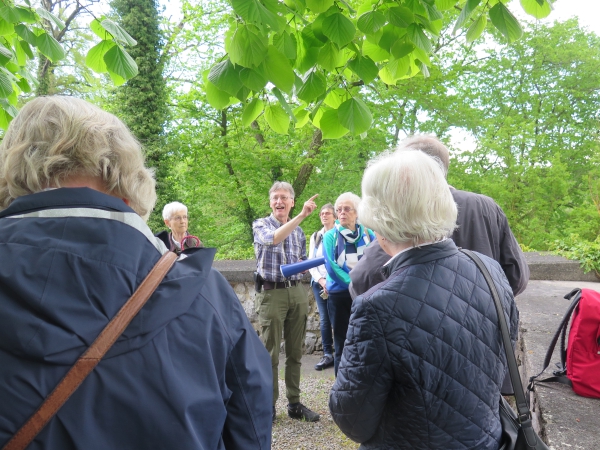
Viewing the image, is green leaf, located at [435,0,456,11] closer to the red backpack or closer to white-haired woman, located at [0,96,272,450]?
the red backpack

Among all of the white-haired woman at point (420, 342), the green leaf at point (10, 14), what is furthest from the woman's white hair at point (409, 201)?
the green leaf at point (10, 14)

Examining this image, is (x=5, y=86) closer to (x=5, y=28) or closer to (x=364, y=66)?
(x=5, y=28)

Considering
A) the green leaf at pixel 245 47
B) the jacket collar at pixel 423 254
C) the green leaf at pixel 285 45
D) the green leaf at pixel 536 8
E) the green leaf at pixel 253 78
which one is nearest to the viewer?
the jacket collar at pixel 423 254

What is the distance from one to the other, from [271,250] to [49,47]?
2.39 metres

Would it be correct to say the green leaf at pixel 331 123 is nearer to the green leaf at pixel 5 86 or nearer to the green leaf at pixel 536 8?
the green leaf at pixel 536 8

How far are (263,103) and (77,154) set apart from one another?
4.50 feet

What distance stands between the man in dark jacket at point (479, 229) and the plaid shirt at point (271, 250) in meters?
1.92

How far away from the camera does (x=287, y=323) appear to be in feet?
14.7

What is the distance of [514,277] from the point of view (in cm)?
268

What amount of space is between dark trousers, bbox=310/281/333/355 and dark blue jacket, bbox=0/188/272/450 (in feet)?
14.8

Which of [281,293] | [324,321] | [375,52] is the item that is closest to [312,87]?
[375,52]

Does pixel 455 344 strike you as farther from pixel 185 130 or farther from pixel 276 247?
pixel 185 130

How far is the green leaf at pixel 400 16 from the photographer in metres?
2.02

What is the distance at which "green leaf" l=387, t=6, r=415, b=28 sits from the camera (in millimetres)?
2023
